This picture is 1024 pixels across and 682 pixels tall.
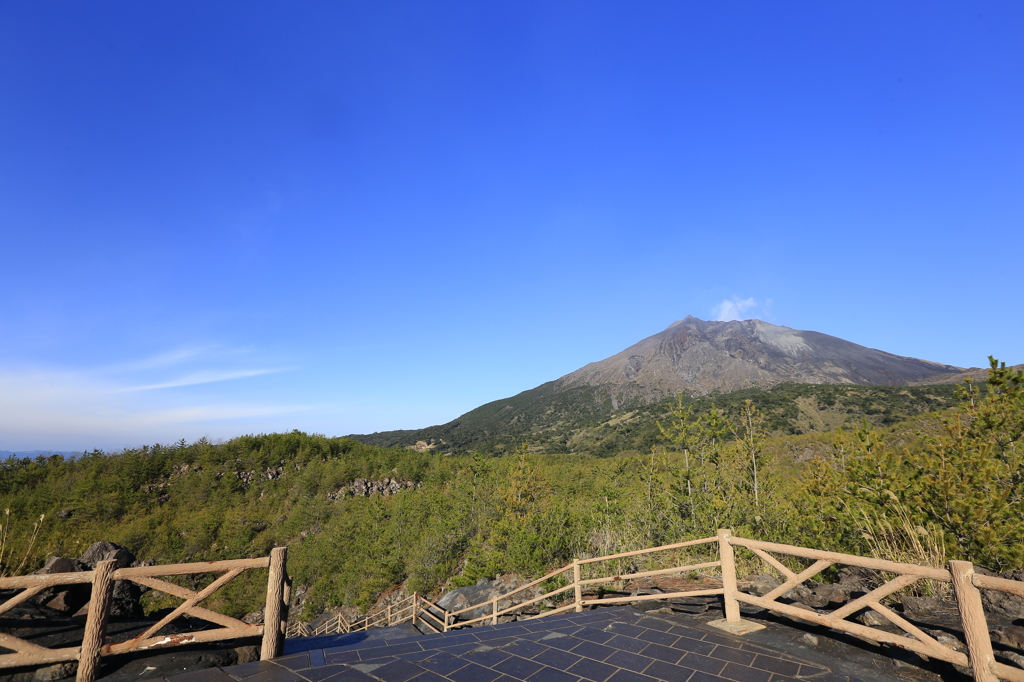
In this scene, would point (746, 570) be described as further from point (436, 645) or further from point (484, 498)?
point (484, 498)

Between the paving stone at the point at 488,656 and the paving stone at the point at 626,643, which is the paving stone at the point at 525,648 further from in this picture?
the paving stone at the point at 626,643

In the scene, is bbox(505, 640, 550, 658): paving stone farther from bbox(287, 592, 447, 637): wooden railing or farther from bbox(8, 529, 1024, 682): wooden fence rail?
bbox(287, 592, 447, 637): wooden railing

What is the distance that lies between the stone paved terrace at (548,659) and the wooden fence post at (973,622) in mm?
986

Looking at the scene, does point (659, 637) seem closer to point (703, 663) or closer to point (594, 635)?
point (594, 635)

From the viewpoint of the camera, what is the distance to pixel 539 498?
84.9ft

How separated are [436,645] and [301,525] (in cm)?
3787

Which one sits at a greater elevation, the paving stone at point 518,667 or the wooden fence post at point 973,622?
the wooden fence post at point 973,622

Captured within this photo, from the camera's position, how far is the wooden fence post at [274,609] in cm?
518

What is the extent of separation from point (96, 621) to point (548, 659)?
457cm

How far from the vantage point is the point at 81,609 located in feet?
23.2

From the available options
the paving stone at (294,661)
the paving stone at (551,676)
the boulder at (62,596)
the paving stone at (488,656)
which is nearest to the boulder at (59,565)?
the boulder at (62,596)

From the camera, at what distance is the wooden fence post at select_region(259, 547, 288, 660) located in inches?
204

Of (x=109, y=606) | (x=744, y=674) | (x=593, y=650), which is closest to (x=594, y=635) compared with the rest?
(x=593, y=650)

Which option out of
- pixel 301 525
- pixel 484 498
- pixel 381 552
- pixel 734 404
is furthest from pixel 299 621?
pixel 734 404
